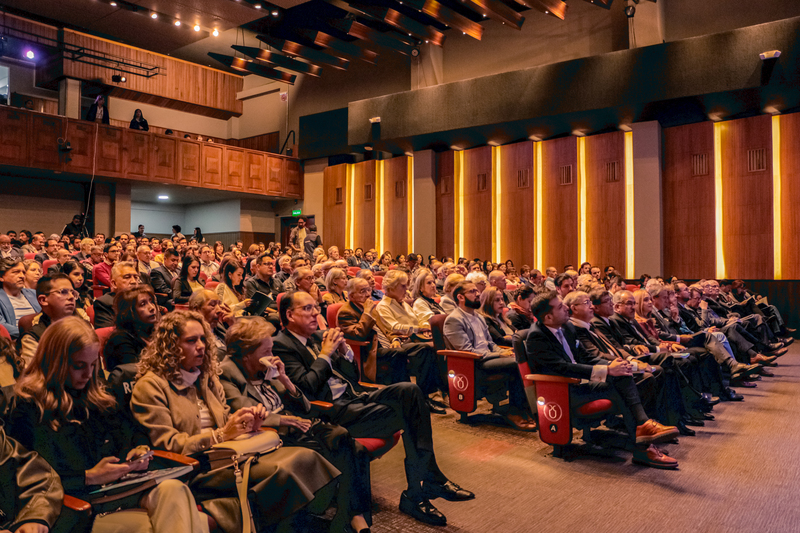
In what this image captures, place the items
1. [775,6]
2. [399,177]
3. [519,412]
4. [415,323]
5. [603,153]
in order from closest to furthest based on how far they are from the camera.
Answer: [519,412]
[415,323]
[775,6]
[603,153]
[399,177]

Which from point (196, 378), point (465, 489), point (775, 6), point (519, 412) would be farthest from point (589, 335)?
point (775, 6)

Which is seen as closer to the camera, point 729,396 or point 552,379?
point 552,379

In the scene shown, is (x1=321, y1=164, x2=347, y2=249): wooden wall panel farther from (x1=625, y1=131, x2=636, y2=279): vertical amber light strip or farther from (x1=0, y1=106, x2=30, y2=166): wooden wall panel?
(x1=625, y1=131, x2=636, y2=279): vertical amber light strip

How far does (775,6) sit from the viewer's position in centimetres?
819

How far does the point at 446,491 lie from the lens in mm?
2439

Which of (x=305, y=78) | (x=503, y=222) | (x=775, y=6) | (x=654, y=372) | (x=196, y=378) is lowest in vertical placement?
(x=654, y=372)

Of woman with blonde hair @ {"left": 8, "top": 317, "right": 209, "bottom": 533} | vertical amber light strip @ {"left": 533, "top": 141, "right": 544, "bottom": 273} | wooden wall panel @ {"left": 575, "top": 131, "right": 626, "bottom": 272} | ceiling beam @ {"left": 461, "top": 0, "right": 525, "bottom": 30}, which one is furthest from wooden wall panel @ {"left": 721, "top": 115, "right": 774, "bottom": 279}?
woman with blonde hair @ {"left": 8, "top": 317, "right": 209, "bottom": 533}

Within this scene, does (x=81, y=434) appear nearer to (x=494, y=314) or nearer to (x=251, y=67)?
(x=494, y=314)

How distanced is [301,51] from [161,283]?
22.1ft

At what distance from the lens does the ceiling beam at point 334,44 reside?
9.91 m

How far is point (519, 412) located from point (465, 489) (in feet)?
3.96

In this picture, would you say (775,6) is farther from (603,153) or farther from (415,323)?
(415,323)

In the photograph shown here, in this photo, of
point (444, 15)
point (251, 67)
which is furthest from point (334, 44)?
point (444, 15)

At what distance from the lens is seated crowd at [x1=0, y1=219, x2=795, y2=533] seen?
5.09 ft
